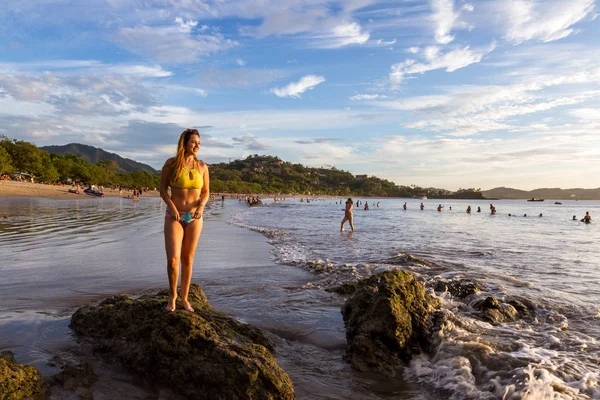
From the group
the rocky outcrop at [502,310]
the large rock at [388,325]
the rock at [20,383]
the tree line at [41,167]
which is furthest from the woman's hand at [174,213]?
the tree line at [41,167]

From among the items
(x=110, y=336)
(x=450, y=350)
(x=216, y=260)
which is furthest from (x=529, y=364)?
(x=216, y=260)

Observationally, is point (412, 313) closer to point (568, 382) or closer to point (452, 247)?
point (568, 382)

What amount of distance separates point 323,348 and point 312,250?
9.28 meters

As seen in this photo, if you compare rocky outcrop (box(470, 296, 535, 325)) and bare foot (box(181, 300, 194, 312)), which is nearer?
bare foot (box(181, 300, 194, 312))

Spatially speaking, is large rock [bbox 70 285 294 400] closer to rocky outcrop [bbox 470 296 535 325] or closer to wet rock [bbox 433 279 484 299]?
rocky outcrop [bbox 470 296 535 325]

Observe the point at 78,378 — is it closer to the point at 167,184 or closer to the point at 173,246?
the point at 173,246

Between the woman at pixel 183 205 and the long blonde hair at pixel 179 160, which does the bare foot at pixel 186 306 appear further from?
the long blonde hair at pixel 179 160

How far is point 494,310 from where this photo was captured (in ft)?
20.7

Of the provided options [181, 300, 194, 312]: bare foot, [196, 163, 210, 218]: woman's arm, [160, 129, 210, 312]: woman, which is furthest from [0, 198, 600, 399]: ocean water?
[196, 163, 210, 218]: woman's arm

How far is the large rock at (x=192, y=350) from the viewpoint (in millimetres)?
3568

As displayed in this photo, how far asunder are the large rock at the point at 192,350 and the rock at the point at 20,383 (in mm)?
826

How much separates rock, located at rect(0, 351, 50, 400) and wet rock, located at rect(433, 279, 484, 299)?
664 centimetres

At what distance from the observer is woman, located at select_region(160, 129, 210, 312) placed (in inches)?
180

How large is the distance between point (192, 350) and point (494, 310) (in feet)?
16.1
